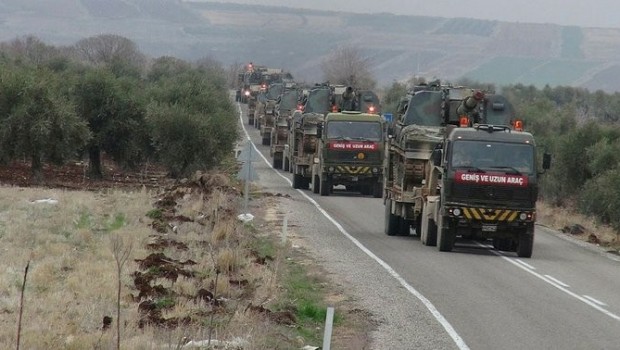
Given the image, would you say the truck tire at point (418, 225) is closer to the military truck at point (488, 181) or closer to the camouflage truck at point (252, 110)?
the military truck at point (488, 181)

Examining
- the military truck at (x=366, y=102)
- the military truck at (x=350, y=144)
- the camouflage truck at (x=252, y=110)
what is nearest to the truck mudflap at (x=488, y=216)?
the military truck at (x=350, y=144)

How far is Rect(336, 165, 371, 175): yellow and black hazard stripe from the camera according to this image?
4347cm

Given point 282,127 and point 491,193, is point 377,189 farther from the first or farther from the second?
point 491,193

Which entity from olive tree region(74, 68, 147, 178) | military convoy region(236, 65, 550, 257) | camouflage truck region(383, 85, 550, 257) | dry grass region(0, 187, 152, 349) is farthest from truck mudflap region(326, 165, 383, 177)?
olive tree region(74, 68, 147, 178)

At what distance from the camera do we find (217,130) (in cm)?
5997

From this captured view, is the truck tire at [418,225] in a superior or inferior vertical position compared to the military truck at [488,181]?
inferior

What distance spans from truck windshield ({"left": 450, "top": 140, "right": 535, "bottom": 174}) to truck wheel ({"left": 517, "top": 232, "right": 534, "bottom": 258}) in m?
1.39

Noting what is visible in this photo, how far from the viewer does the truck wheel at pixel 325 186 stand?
44.5 meters

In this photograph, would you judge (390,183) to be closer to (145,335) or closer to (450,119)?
(450,119)

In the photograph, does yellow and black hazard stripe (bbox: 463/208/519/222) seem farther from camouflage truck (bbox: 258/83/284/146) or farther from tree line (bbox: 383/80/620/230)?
camouflage truck (bbox: 258/83/284/146)

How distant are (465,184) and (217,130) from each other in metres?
35.0

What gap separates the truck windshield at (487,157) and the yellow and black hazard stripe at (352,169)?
57.8 ft

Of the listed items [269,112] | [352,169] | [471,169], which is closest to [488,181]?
[471,169]

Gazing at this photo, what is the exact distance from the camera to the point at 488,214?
25828mm
